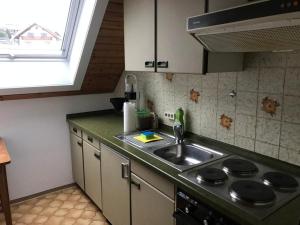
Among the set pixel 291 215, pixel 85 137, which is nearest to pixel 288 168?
pixel 291 215

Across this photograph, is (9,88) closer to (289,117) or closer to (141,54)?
(141,54)

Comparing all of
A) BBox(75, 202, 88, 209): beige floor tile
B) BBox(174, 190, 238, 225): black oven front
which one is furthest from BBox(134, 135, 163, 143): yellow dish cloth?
BBox(75, 202, 88, 209): beige floor tile

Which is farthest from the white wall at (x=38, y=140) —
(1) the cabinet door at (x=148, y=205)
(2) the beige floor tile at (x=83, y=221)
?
(1) the cabinet door at (x=148, y=205)

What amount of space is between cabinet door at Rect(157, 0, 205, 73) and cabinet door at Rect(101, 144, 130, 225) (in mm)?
767

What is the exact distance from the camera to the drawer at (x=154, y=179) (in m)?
1.36

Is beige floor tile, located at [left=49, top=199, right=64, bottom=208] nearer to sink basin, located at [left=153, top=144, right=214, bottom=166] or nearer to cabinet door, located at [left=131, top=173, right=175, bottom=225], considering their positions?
cabinet door, located at [left=131, top=173, right=175, bottom=225]

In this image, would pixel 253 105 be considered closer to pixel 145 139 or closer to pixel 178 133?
pixel 178 133

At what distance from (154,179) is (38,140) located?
5.57 feet

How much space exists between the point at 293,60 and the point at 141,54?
39.3 inches

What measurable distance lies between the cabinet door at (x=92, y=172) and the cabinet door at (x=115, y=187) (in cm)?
10

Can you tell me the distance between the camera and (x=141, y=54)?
184 centimetres

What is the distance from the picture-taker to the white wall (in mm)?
2490

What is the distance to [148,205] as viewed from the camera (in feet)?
5.16

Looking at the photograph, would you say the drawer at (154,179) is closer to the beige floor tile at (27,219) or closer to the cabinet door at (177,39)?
the cabinet door at (177,39)
